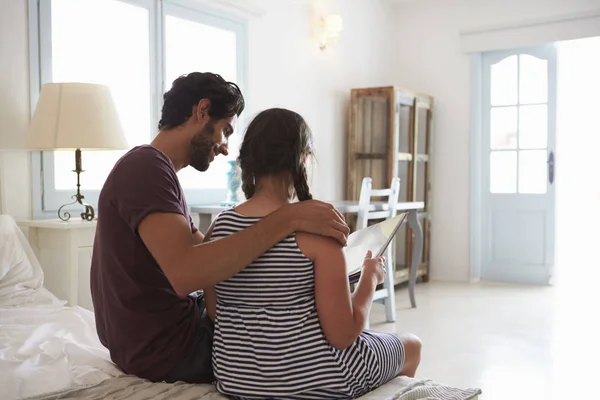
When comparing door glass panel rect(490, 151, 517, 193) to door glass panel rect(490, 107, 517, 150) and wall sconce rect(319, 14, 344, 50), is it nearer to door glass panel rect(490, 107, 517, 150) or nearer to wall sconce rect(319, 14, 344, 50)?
door glass panel rect(490, 107, 517, 150)

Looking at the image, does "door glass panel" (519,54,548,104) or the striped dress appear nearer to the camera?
the striped dress

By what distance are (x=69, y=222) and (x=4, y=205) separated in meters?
0.28

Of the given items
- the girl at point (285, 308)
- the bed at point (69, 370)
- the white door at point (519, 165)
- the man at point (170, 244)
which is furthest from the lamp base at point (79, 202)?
the white door at point (519, 165)

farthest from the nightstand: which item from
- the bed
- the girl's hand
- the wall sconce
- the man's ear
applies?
the wall sconce

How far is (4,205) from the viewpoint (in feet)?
8.73

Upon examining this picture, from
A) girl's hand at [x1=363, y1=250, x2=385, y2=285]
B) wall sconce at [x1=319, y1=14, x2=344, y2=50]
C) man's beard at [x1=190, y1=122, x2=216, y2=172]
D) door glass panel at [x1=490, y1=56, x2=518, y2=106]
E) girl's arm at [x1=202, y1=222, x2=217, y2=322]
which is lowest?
girl's arm at [x1=202, y1=222, x2=217, y2=322]

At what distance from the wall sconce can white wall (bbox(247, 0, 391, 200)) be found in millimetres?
60

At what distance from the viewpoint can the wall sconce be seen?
4.59 meters

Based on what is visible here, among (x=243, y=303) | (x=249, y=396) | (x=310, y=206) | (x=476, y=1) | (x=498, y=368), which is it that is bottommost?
(x=498, y=368)

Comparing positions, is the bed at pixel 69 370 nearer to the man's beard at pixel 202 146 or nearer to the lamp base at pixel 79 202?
the man's beard at pixel 202 146

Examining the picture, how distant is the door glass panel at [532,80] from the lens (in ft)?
16.7

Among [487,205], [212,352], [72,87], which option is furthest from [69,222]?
[487,205]

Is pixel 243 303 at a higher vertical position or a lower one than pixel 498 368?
higher

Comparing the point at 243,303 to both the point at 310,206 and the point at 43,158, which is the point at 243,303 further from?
the point at 43,158
